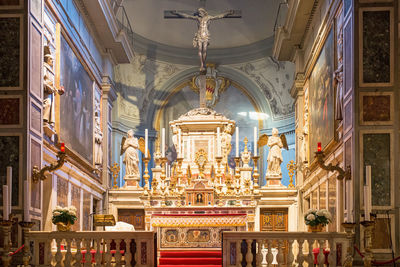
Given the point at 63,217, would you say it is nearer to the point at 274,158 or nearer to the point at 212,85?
the point at 274,158

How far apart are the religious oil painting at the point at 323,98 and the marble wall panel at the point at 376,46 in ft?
8.98

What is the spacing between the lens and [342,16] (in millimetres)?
12391

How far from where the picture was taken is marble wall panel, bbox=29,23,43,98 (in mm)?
11594

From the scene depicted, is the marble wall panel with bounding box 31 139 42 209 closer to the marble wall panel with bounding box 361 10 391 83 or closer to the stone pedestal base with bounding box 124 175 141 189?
the marble wall panel with bounding box 361 10 391 83

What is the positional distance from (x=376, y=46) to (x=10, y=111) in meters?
6.35

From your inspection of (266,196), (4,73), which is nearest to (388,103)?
(4,73)

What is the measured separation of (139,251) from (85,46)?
8.16 m

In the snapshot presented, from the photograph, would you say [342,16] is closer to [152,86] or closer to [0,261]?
[0,261]

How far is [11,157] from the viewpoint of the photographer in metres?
11.2

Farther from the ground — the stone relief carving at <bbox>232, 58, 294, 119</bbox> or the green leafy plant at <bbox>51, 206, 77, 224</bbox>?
the stone relief carving at <bbox>232, 58, 294, 119</bbox>

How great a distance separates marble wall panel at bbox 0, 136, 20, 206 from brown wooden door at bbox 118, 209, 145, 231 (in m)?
9.32

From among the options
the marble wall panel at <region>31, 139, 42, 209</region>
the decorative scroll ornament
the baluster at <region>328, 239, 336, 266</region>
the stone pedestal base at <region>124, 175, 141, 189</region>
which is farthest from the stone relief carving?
the baluster at <region>328, 239, 336, 266</region>

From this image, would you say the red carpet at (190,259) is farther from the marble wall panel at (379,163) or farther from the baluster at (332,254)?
the marble wall panel at (379,163)

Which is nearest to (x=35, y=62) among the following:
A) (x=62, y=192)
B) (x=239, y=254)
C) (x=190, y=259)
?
(x=62, y=192)
